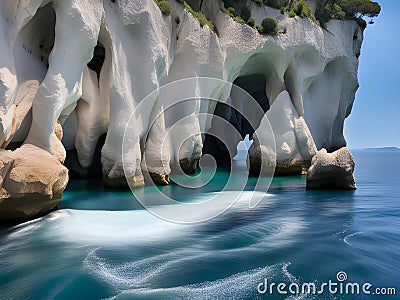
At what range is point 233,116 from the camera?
34.8 meters

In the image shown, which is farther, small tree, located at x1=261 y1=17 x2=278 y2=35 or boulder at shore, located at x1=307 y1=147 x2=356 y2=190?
small tree, located at x1=261 y1=17 x2=278 y2=35

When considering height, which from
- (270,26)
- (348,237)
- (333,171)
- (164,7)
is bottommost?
(348,237)

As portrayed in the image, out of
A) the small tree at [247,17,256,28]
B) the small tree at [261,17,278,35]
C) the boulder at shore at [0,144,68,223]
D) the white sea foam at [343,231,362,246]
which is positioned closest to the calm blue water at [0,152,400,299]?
the white sea foam at [343,231,362,246]

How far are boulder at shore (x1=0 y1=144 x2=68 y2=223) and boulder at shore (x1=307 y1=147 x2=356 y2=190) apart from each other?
11596 mm

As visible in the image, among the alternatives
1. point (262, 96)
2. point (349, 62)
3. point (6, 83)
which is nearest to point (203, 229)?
point (6, 83)

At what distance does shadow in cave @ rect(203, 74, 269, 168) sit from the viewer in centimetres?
2927

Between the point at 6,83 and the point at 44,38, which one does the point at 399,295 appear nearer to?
the point at 6,83

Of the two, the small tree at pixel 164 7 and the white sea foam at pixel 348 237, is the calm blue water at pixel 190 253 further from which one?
the small tree at pixel 164 7

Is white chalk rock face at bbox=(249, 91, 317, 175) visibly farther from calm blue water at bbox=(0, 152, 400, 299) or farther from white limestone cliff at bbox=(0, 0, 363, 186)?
calm blue water at bbox=(0, 152, 400, 299)

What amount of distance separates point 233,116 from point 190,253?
1138 inches

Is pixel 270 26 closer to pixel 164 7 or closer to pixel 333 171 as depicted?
pixel 164 7

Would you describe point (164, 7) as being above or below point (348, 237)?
above

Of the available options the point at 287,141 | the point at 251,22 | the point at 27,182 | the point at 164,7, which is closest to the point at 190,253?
the point at 27,182

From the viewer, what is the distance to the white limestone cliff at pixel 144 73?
32.1 ft
